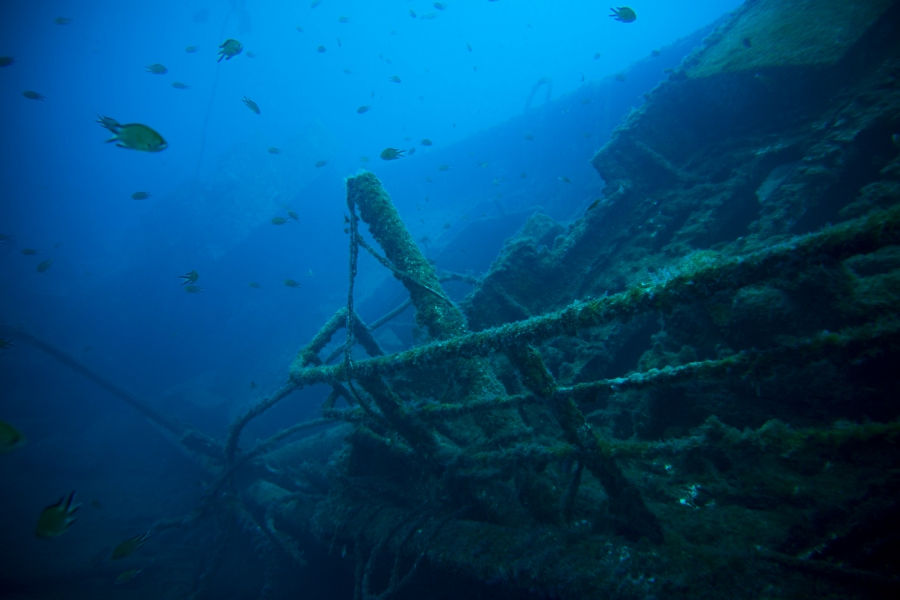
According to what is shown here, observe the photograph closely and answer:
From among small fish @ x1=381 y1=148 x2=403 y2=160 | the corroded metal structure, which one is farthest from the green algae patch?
small fish @ x1=381 y1=148 x2=403 y2=160

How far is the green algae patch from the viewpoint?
440 cm

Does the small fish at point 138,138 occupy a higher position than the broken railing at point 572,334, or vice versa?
the small fish at point 138,138

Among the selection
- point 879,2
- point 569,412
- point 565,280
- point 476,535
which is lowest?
point 476,535

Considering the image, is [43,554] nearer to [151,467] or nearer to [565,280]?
[151,467]

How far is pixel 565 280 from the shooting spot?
552 cm

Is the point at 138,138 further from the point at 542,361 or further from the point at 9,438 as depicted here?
the point at 542,361

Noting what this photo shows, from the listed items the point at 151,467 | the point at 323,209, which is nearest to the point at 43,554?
the point at 151,467

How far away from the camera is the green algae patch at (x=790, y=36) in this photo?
4.40 metres

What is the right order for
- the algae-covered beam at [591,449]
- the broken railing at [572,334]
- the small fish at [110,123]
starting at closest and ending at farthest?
the broken railing at [572,334] → the algae-covered beam at [591,449] → the small fish at [110,123]

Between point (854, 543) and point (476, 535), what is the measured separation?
7.40ft

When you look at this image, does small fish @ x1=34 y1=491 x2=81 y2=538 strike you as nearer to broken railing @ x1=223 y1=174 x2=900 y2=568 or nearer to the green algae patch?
broken railing @ x1=223 y1=174 x2=900 y2=568

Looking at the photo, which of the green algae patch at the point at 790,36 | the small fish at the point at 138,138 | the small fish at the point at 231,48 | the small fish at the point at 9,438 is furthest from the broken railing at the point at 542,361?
the small fish at the point at 231,48

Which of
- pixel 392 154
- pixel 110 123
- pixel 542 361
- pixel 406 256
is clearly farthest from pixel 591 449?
pixel 392 154

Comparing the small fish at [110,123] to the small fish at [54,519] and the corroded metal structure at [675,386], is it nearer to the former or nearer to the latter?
the corroded metal structure at [675,386]
